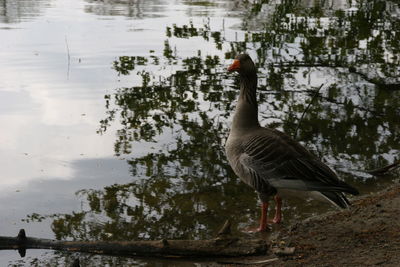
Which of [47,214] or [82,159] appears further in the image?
[82,159]

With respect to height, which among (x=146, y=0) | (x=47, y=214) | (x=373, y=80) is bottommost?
(x=47, y=214)

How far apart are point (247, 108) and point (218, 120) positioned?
3.75m

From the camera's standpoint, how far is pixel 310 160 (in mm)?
6320

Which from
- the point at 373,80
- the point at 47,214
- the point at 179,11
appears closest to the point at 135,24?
the point at 179,11

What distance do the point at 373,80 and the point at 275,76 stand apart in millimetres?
2263

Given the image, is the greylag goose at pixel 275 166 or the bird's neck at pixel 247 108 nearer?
the greylag goose at pixel 275 166

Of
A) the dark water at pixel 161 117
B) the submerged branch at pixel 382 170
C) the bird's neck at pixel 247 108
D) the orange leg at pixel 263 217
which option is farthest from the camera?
the submerged branch at pixel 382 170

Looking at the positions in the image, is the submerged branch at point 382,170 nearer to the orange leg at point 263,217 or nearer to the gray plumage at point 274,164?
the gray plumage at point 274,164

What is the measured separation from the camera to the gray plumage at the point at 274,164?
6.01 m

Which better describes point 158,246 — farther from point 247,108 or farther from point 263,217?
point 247,108

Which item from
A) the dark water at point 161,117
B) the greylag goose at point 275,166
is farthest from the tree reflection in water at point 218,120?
the greylag goose at point 275,166

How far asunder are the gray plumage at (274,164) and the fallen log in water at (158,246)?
0.79 metres

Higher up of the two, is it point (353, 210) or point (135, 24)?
point (135, 24)

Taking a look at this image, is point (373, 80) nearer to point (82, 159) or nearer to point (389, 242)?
point (82, 159)
